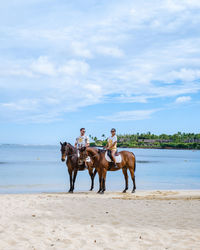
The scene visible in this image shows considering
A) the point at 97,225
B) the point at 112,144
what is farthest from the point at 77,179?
the point at 97,225

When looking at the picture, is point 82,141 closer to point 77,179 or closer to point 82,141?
point 82,141

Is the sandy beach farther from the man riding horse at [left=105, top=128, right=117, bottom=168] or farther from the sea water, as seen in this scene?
the sea water

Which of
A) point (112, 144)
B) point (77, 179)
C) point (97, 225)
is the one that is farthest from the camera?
point (77, 179)

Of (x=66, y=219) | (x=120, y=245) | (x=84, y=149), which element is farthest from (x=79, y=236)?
(x=84, y=149)

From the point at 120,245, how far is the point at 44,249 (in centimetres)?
154

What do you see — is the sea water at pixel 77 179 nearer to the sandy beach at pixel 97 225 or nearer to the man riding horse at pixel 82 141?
the man riding horse at pixel 82 141

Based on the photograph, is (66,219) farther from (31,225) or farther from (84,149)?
(84,149)

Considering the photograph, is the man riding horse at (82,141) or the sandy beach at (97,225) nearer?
the sandy beach at (97,225)

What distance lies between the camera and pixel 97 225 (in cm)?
816

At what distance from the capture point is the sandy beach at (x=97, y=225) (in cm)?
669

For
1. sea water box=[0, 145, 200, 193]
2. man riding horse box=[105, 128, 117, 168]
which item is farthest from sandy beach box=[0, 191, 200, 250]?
sea water box=[0, 145, 200, 193]

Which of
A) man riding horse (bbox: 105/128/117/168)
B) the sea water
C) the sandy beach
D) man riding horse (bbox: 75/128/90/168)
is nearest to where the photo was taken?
the sandy beach

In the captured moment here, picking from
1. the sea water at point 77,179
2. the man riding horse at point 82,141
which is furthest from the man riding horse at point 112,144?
the sea water at point 77,179

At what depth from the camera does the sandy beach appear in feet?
21.9
